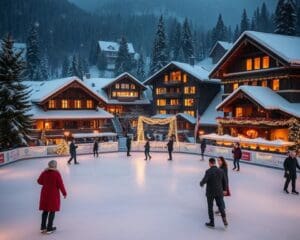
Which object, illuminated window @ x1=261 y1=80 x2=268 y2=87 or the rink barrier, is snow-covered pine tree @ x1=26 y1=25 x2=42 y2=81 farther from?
A: illuminated window @ x1=261 y1=80 x2=268 y2=87

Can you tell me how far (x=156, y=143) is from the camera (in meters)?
33.8

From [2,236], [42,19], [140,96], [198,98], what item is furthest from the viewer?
[42,19]

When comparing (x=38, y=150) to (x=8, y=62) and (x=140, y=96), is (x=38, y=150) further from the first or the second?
(x=140, y=96)

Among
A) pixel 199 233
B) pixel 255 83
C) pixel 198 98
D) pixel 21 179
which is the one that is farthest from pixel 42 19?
pixel 199 233

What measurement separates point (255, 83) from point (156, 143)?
44.6 ft

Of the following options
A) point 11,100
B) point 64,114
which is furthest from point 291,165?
point 64,114

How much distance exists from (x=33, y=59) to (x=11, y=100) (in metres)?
56.9

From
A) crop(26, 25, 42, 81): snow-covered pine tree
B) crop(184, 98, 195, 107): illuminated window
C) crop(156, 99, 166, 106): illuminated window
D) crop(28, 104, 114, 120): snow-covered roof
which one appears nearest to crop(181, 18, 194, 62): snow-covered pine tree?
crop(156, 99, 166, 106): illuminated window

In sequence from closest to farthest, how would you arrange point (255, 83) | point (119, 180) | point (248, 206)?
point (248, 206), point (119, 180), point (255, 83)

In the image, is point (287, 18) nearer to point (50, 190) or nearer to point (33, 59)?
point (50, 190)

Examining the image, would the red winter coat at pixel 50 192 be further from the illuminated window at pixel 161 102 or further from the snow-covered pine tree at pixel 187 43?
the snow-covered pine tree at pixel 187 43

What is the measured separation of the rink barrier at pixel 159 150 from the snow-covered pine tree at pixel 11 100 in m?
2.29

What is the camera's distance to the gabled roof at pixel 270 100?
31317mm

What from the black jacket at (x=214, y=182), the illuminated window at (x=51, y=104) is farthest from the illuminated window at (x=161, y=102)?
the black jacket at (x=214, y=182)
